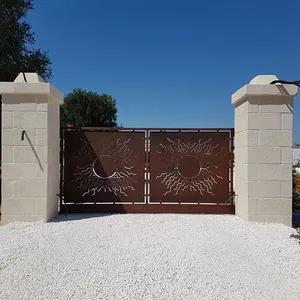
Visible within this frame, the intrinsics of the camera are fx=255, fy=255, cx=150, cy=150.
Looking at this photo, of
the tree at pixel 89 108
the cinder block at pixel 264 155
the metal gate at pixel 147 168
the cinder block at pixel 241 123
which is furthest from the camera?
the tree at pixel 89 108

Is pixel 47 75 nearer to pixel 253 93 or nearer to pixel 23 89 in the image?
pixel 23 89

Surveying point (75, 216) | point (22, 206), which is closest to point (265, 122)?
point (75, 216)

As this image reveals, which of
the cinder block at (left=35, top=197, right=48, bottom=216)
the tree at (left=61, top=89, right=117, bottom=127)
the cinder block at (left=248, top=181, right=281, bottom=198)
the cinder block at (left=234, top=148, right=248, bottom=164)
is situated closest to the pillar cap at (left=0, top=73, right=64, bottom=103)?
the cinder block at (left=35, top=197, right=48, bottom=216)

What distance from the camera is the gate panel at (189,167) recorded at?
15.4ft

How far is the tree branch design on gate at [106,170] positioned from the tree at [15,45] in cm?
411

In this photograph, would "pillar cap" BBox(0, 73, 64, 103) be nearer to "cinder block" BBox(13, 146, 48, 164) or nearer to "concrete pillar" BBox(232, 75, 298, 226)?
"cinder block" BBox(13, 146, 48, 164)

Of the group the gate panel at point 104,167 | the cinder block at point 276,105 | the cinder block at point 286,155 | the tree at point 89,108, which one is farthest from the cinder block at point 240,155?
the tree at point 89,108

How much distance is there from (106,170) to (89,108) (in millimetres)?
22933

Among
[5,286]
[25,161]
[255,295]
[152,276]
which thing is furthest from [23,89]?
[255,295]

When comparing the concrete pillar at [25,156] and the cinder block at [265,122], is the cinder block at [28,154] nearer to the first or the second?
the concrete pillar at [25,156]

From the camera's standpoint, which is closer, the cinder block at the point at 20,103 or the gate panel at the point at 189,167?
the cinder block at the point at 20,103

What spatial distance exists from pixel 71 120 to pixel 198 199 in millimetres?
23090

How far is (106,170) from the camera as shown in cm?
470

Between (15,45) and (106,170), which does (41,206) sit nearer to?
(106,170)
